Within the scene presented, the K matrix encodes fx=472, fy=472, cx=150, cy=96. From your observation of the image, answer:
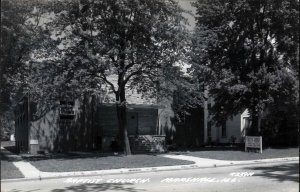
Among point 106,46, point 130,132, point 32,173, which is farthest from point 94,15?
point 130,132

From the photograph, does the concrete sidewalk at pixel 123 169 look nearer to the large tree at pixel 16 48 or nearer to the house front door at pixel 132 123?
the large tree at pixel 16 48

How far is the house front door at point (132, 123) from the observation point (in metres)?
31.9

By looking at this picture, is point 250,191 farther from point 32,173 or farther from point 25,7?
point 25,7

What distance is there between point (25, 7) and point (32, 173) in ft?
26.7

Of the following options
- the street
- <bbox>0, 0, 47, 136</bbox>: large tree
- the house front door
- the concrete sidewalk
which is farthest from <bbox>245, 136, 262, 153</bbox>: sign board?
<bbox>0, 0, 47, 136</bbox>: large tree

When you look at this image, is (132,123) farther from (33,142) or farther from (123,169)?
(123,169)

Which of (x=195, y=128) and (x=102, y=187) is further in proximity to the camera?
(x=195, y=128)

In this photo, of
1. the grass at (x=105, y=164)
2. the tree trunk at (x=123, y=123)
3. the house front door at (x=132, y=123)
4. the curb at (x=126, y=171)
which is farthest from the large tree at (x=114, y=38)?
the house front door at (x=132, y=123)

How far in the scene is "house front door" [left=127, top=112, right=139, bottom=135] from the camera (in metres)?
31.9

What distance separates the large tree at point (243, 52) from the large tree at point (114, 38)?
95.8 inches

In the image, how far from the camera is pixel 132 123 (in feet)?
105

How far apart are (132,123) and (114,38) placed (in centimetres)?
1104

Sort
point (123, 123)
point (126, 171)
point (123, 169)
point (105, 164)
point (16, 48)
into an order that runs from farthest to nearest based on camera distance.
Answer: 1. point (123, 123)
2. point (16, 48)
3. point (105, 164)
4. point (123, 169)
5. point (126, 171)

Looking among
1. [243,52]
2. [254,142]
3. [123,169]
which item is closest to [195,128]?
[243,52]
